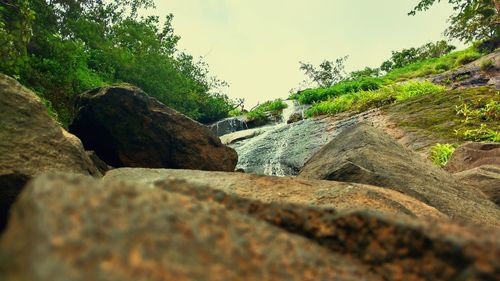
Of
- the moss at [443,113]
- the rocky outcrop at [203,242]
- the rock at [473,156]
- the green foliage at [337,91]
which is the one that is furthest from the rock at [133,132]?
the green foliage at [337,91]

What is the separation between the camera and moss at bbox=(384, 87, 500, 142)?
13.0m

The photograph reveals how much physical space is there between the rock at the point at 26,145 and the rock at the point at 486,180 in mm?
6063

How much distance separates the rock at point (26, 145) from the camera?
4852mm

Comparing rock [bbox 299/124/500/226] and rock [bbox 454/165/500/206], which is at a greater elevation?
rock [bbox 299/124/500/226]

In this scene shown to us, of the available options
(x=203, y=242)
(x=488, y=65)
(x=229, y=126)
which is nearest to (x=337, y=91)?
(x=229, y=126)

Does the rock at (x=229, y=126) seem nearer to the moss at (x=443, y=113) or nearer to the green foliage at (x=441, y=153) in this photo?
the moss at (x=443, y=113)

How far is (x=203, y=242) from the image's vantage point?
118 cm

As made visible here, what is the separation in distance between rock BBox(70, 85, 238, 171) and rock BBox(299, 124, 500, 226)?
8.66 ft

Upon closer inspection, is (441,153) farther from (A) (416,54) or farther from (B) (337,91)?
(A) (416,54)

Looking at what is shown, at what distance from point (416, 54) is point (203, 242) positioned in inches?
1808

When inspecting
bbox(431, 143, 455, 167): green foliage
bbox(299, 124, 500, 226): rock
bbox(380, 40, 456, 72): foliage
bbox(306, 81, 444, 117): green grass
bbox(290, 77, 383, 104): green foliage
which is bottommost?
bbox(431, 143, 455, 167): green foliage

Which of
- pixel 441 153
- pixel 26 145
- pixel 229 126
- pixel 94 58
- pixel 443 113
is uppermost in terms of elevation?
pixel 94 58

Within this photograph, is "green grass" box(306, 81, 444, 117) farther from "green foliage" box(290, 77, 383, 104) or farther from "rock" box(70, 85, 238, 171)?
"rock" box(70, 85, 238, 171)

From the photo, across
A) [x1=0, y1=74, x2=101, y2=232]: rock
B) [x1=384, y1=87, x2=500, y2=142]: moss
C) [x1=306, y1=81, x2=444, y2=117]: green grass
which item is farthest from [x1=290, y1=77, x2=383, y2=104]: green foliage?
[x1=0, y1=74, x2=101, y2=232]: rock
